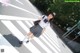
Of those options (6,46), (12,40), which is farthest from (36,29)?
(6,46)

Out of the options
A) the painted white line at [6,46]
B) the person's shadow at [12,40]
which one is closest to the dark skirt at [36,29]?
the person's shadow at [12,40]

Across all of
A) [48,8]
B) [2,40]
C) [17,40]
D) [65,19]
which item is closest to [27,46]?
[17,40]

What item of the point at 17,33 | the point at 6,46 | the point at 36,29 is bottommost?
the point at 17,33

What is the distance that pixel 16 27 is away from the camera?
1417 cm

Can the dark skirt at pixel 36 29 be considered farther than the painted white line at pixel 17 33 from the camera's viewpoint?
No

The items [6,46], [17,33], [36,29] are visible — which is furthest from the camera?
[17,33]

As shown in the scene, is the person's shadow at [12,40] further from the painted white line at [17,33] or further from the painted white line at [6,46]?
the painted white line at [17,33]

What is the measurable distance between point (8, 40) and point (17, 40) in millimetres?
701

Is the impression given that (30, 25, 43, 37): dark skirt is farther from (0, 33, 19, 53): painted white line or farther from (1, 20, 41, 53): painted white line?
(0, 33, 19, 53): painted white line

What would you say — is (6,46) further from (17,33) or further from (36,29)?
(17,33)

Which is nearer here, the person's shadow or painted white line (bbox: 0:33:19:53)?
painted white line (bbox: 0:33:19:53)

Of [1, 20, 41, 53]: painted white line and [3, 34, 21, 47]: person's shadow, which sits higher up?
[3, 34, 21, 47]: person's shadow

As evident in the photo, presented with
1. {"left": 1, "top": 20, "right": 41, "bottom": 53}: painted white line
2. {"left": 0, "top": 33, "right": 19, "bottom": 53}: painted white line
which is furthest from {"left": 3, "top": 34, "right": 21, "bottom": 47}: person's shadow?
{"left": 1, "top": 20, "right": 41, "bottom": 53}: painted white line

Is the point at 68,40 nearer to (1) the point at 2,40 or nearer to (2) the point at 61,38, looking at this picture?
(2) the point at 61,38
